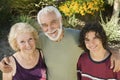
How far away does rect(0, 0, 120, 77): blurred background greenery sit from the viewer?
7982 mm

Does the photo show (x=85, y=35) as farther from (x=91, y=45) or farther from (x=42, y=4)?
(x=42, y=4)

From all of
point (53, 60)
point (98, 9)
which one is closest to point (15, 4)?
point (98, 9)

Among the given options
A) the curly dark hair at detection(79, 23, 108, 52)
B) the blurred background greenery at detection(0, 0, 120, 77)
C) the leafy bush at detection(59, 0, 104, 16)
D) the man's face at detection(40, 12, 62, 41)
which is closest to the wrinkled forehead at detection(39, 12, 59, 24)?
the man's face at detection(40, 12, 62, 41)

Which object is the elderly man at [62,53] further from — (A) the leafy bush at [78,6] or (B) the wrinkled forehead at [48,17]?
(A) the leafy bush at [78,6]

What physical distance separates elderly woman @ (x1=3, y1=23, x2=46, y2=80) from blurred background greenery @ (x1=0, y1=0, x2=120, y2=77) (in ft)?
15.0

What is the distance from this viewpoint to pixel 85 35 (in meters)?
2.99

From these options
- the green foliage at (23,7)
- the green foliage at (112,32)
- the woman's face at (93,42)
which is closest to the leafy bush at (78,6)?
the green foliage at (23,7)

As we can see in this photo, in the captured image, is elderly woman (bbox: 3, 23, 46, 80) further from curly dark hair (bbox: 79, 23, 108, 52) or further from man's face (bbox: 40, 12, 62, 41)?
curly dark hair (bbox: 79, 23, 108, 52)

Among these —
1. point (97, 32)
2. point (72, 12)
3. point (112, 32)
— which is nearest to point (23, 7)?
point (72, 12)

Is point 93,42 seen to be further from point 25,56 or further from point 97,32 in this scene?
point 25,56

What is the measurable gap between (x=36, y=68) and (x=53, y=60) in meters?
0.17

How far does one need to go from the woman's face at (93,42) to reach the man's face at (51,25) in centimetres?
29

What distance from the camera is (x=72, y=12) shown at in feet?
28.7

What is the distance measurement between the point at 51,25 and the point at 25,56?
0.37 metres
